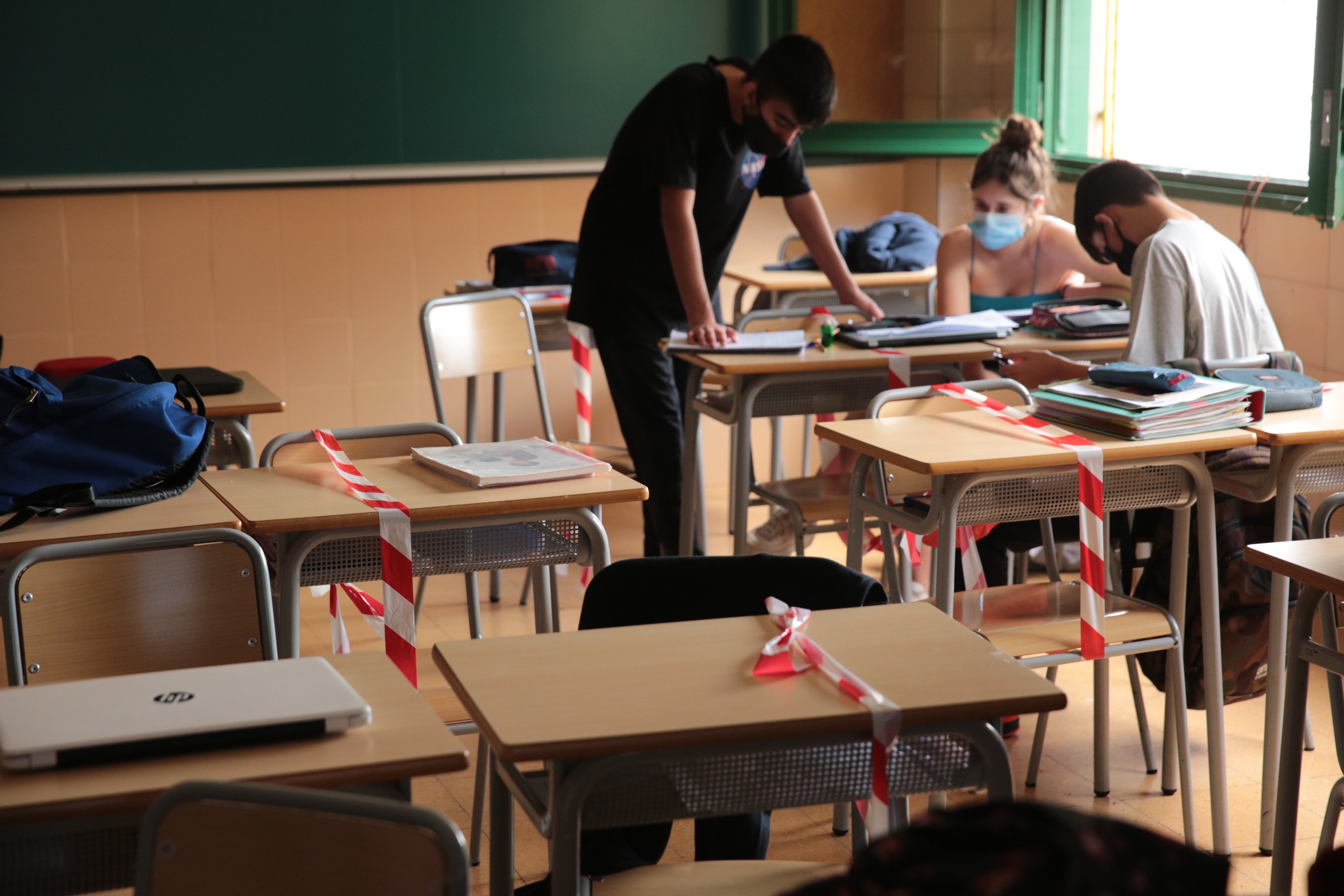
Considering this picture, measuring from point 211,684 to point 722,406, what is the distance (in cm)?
217

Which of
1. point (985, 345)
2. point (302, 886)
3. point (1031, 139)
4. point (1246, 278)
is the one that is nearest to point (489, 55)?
point (1031, 139)

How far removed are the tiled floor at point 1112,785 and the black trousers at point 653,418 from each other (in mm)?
408

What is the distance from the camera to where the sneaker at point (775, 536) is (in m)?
3.55

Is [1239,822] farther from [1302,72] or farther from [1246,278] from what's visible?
[1302,72]

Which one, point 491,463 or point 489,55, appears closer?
point 491,463

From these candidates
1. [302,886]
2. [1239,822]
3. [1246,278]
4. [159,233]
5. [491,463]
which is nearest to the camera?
[302,886]

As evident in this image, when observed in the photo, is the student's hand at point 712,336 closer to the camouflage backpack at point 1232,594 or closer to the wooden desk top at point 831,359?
the wooden desk top at point 831,359

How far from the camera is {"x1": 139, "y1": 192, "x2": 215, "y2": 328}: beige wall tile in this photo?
15.8 feet

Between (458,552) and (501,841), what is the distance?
0.84 metres

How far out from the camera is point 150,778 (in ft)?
4.13

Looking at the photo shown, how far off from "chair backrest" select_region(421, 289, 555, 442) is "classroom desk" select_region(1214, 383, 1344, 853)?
6.09ft

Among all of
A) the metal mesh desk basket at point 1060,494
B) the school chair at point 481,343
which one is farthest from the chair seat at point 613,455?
the metal mesh desk basket at point 1060,494

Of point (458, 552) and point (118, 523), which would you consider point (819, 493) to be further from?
point (118, 523)

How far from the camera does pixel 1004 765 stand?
1.46 meters
